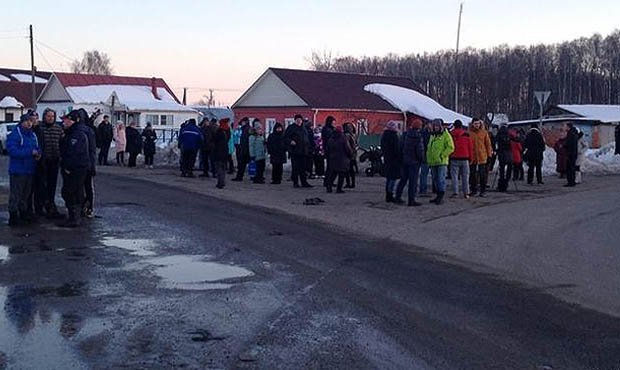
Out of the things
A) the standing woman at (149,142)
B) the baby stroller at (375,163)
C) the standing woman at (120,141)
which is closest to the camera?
the baby stroller at (375,163)

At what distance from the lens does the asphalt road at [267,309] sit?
6645 mm

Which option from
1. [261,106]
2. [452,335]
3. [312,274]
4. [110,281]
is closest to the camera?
[452,335]

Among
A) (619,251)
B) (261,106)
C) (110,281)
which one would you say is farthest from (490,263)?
(261,106)

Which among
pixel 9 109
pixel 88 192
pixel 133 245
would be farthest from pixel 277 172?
pixel 9 109

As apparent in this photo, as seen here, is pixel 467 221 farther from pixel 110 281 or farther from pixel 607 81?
pixel 607 81

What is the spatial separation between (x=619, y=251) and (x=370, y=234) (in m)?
3.75

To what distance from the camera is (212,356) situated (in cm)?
655

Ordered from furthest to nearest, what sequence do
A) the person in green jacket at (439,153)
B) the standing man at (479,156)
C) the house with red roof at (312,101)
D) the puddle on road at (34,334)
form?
1. the house with red roof at (312,101)
2. the standing man at (479,156)
3. the person in green jacket at (439,153)
4. the puddle on road at (34,334)

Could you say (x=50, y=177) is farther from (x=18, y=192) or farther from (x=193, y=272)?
(x=193, y=272)

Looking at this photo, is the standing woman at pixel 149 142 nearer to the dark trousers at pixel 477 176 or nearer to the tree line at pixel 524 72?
the dark trousers at pixel 477 176

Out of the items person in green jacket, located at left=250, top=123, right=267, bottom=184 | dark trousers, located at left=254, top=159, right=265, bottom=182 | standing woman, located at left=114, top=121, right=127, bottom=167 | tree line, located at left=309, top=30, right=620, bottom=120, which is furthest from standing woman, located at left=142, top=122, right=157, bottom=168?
tree line, located at left=309, top=30, right=620, bottom=120

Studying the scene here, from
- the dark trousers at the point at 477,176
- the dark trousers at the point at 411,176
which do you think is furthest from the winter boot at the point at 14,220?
the dark trousers at the point at 477,176

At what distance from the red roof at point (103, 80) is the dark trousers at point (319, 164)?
170 ft

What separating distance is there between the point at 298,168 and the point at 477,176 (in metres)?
4.49
